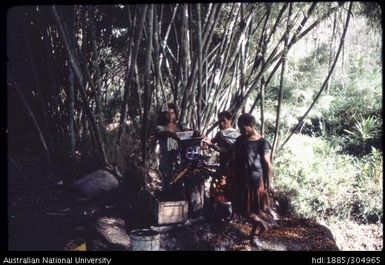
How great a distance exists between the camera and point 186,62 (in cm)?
476

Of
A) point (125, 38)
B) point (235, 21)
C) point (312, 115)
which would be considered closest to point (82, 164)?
A: point (125, 38)

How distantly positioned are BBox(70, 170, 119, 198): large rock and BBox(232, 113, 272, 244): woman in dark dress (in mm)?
1517

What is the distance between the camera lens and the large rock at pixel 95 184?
165 inches

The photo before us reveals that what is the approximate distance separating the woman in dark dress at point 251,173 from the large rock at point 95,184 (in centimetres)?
152

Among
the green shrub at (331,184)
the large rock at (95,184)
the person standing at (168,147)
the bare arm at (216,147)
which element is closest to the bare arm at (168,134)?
the person standing at (168,147)

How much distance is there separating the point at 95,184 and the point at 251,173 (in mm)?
1850

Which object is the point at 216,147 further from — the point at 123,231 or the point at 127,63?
the point at 127,63

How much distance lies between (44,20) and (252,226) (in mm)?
3185

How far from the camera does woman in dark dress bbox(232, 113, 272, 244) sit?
3.28 metres

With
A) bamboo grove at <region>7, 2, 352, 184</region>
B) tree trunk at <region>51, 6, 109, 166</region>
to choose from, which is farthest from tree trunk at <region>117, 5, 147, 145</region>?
tree trunk at <region>51, 6, 109, 166</region>

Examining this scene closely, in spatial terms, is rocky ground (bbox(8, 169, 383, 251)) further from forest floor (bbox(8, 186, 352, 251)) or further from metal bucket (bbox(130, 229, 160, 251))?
metal bucket (bbox(130, 229, 160, 251))

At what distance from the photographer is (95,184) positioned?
167 inches

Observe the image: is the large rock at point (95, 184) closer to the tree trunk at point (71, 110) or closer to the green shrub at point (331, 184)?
the tree trunk at point (71, 110)

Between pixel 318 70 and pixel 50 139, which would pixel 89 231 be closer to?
pixel 50 139
